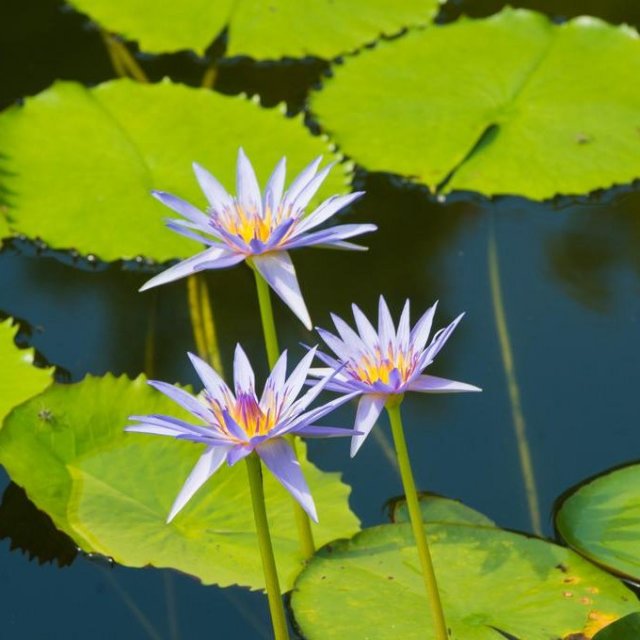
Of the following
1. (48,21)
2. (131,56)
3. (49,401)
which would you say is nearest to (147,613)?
(49,401)

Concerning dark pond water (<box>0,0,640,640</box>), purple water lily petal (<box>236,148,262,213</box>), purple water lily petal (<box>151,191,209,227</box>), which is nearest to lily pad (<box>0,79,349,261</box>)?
dark pond water (<box>0,0,640,640</box>)

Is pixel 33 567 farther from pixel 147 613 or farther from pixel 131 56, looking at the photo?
pixel 131 56

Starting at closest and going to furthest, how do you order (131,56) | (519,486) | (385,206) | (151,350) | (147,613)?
(147,613)
(519,486)
(151,350)
(385,206)
(131,56)

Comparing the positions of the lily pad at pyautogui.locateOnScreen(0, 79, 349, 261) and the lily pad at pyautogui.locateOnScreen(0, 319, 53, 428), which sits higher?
the lily pad at pyautogui.locateOnScreen(0, 79, 349, 261)

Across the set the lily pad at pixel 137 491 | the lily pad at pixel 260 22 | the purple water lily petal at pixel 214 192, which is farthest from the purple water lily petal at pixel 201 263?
the lily pad at pixel 260 22

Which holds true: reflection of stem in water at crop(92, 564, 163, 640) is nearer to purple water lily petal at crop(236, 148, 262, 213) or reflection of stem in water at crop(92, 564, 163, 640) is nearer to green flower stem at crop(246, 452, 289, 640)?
green flower stem at crop(246, 452, 289, 640)

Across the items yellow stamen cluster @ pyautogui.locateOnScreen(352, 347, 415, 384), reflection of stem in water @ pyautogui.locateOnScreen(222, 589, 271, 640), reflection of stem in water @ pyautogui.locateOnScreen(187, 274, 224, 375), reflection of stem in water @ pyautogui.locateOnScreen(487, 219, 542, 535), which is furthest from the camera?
reflection of stem in water @ pyautogui.locateOnScreen(187, 274, 224, 375)

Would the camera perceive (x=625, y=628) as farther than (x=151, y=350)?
No

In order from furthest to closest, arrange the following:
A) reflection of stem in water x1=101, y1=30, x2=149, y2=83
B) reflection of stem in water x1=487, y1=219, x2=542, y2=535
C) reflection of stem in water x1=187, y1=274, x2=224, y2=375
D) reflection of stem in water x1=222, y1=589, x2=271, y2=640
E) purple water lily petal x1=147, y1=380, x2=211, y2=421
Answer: reflection of stem in water x1=101, y1=30, x2=149, y2=83 → reflection of stem in water x1=187, y1=274, x2=224, y2=375 → reflection of stem in water x1=487, y1=219, x2=542, y2=535 → reflection of stem in water x1=222, y1=589, x2=271, y2=640 → purple water lily petal x1=147, y1=380, x2=211, y2=421
